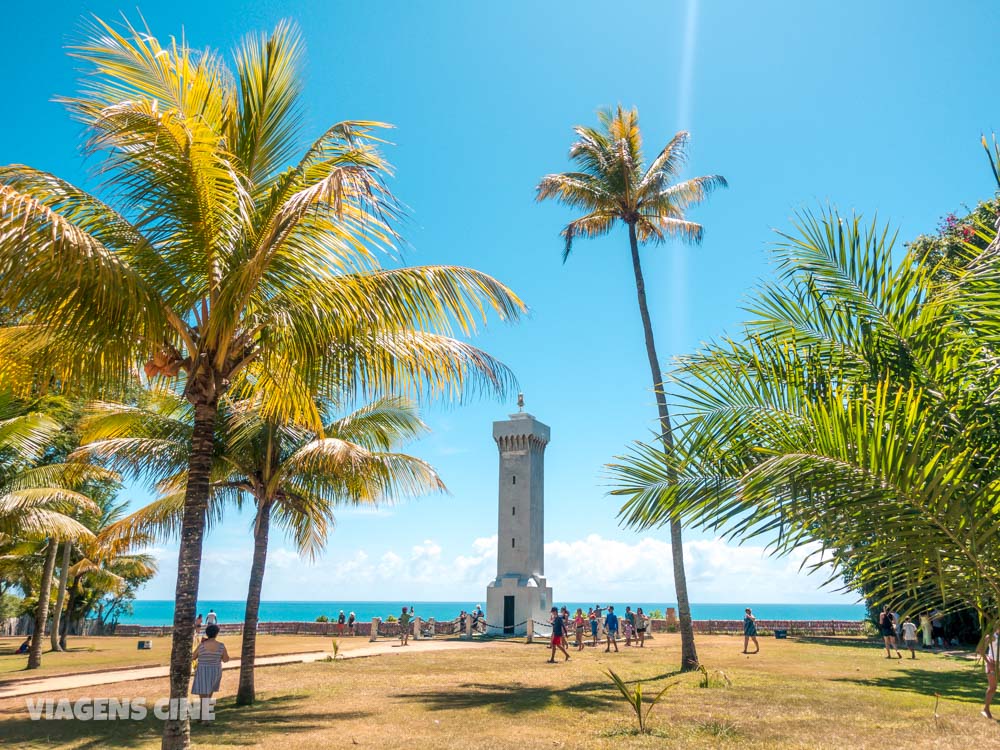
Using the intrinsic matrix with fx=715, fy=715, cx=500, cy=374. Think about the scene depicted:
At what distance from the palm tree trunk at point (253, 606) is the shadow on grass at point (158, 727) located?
1.31 feet

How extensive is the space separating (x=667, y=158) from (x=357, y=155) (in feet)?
48.2

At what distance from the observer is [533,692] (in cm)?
1505

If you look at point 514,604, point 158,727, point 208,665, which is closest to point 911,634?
point 514,604

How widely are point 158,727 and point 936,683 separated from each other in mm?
16056

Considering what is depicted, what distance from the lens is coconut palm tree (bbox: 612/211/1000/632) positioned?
4.55m

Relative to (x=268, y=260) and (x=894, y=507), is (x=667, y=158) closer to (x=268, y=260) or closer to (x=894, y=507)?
(x=268, y=260)

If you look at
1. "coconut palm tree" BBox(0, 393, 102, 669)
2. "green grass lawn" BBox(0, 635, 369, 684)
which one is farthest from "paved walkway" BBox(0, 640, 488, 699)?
"coconut palm tree" BBox(0, 393, 102, 669)

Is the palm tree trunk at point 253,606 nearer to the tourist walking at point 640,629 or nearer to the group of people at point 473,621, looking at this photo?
the tourist walking at point 640,629

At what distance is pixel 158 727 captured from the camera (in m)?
11.6

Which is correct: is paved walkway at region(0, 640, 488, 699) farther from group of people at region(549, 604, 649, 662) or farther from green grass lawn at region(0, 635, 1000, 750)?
group of people at region(549, 604, 649, 662)

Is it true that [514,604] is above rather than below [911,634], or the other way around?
above

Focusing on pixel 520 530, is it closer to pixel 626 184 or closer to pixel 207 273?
pixel 626 184

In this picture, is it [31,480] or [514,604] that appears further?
[514,604]

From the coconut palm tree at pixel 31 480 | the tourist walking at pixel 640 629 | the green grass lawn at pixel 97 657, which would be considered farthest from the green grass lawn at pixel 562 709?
the tourist walking at pixel 640 629
